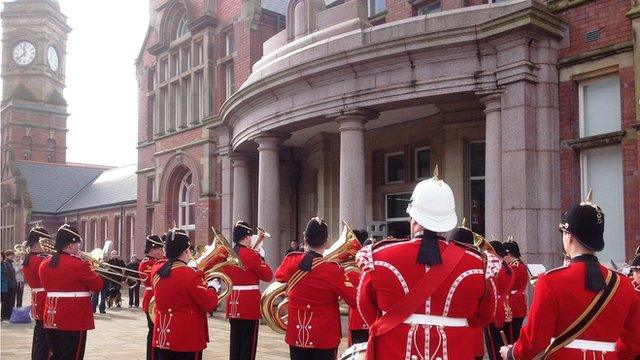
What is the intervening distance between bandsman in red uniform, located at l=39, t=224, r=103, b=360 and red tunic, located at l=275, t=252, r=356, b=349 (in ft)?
8.35

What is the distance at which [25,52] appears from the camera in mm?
67938

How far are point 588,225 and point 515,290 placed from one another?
6.18 metres

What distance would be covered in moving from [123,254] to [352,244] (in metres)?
34.1

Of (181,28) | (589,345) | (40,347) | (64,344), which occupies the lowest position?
(40,347)

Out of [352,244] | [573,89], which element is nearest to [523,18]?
[573,89]

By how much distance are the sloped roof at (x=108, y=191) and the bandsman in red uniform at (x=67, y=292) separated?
A: 3227 centimetres

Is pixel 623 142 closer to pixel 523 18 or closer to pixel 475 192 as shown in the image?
pixel 523 18

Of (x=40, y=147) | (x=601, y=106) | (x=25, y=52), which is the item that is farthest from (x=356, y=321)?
(x=25, y=52)

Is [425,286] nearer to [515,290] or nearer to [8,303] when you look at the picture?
[515,290]

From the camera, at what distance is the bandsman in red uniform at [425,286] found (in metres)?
3.96

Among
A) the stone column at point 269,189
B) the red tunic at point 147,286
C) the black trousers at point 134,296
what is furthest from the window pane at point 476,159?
the black trousers at point 134,296

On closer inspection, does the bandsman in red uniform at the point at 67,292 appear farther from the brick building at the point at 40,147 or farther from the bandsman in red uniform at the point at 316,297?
the brick building at the point at 40,147

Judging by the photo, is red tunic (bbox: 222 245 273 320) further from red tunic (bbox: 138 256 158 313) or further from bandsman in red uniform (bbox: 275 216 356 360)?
bandsman in red uniform (bbox: 275 216 356 360)

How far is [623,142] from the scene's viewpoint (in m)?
11.4
